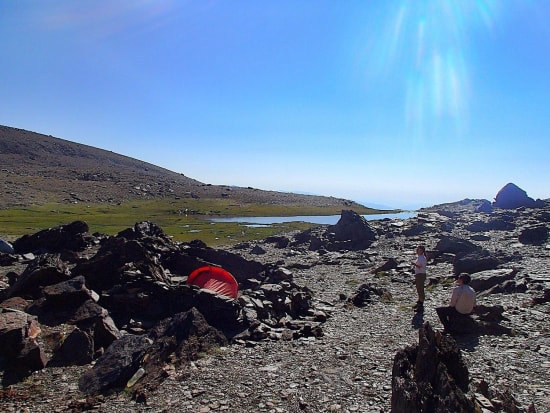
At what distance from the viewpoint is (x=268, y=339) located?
23188mm

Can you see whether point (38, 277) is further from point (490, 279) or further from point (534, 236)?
point (534, 236)

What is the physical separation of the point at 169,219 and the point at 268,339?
110 meters

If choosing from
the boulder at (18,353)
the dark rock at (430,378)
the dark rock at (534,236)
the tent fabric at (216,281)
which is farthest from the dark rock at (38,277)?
the dark rock at (534,236)

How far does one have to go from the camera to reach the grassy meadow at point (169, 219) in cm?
8800

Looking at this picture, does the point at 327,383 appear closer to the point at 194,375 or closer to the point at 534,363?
the point at 194,375

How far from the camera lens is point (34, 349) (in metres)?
18.2

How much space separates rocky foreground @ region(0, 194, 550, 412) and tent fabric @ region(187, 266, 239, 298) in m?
1.90

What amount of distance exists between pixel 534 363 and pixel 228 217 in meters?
135

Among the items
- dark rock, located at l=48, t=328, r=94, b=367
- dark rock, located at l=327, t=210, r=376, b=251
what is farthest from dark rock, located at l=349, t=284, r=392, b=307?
dark rock, located at l=327, t=210, r=376, b=251

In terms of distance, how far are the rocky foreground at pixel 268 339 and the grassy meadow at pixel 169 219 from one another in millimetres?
46684

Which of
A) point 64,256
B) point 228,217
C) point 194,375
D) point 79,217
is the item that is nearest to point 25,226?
point 79,217

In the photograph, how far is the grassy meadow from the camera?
3465 inches

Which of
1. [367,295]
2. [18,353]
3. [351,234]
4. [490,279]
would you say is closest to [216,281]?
[367,295]

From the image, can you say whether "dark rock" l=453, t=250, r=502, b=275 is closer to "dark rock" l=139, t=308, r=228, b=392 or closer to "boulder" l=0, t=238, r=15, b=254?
"dark rock" l=139, t=308, r=228, b=392
